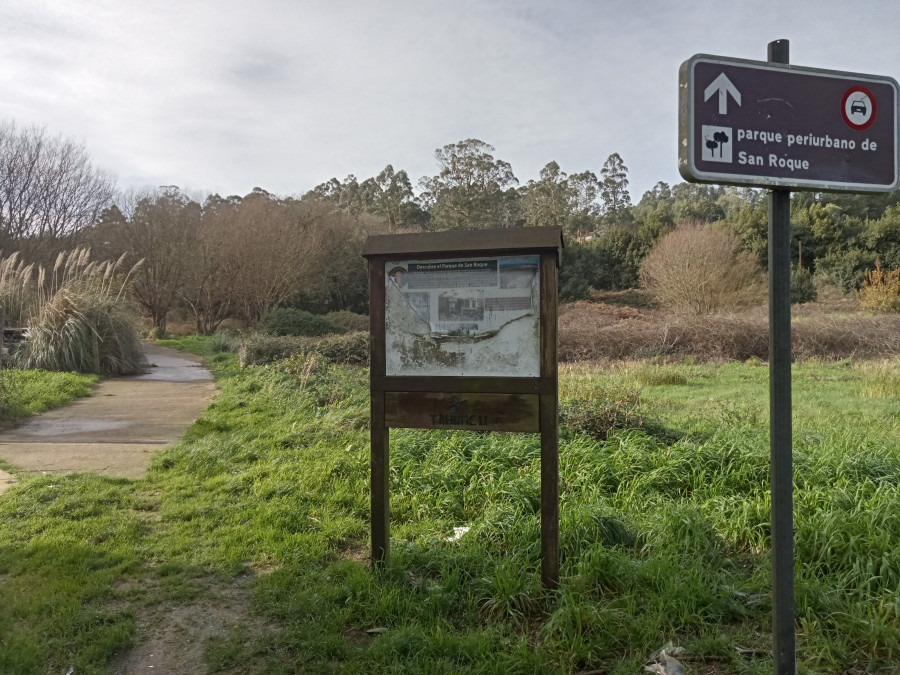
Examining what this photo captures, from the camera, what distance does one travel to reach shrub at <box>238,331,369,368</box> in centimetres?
1435

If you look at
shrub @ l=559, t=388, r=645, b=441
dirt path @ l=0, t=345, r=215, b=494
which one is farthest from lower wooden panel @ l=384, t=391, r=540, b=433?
dirt path @ l=0, t=345, r=215, b=494

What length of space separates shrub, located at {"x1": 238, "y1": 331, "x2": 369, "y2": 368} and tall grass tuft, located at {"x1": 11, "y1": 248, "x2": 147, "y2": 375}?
2.30 m

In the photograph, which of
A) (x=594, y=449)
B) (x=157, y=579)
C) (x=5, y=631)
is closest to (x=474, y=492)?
(x=594, y=449)

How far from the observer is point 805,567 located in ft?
10.7

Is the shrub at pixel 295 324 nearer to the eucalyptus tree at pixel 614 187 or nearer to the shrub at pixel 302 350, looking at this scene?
the shrub at pixel 302 350

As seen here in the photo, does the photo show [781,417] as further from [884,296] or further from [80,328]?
[884,296]

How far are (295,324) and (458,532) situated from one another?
61.4 feet

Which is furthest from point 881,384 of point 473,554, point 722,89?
point 722,89

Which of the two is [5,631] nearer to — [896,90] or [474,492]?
[474,492]

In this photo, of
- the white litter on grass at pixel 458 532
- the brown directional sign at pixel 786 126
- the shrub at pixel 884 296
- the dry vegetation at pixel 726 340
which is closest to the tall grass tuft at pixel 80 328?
the dry vegetation at pixel 726 340

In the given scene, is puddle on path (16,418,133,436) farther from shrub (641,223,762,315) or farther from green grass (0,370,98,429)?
shrub (641,223,762,315)

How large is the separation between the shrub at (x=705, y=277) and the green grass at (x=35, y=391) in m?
19.0

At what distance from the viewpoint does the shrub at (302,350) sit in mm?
14352

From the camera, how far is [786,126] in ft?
6.76
